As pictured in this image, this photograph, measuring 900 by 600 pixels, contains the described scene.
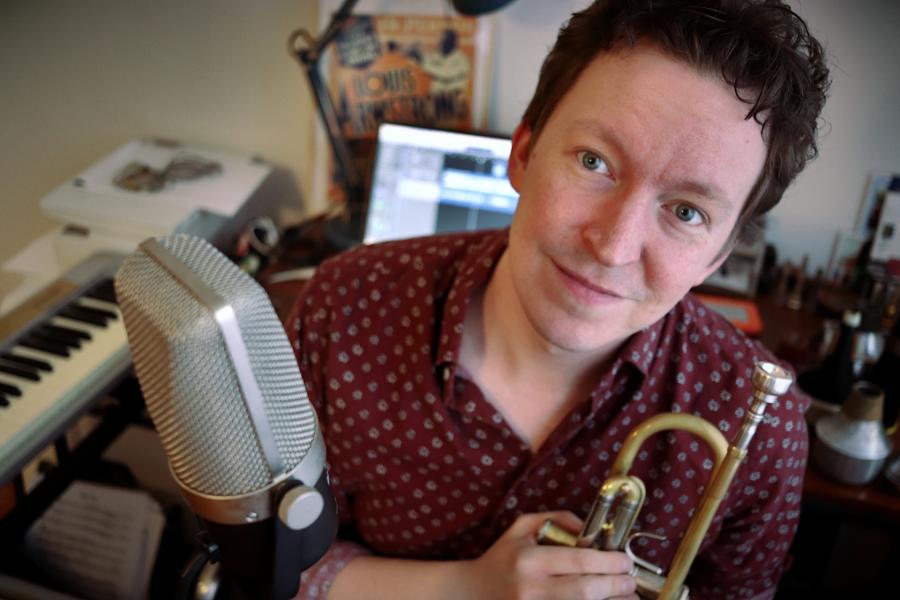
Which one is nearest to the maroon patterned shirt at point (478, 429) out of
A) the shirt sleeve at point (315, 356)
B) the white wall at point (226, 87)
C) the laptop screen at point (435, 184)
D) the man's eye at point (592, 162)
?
the shirt sleeve at point (315, 356)

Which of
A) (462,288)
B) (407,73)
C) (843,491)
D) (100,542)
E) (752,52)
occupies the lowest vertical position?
(100,542)

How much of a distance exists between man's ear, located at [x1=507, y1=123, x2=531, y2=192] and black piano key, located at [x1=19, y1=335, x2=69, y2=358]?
2.82 ft

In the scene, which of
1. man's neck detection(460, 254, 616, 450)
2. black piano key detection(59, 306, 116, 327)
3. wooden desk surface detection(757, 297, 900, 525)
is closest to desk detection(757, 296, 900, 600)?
wooden desk surface detection(757, 297, 900, 525)

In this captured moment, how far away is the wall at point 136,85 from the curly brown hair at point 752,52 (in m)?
1.00

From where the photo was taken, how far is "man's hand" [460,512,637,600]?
0.73m

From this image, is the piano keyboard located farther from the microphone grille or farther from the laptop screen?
the microphone grille

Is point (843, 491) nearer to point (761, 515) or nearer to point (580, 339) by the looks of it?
point (761, 515)

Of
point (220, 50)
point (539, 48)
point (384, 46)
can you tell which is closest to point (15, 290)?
point (220, 50)

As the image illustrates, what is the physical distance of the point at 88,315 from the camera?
1299mm

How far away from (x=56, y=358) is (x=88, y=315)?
0.12 m

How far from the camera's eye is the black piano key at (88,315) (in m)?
1.28

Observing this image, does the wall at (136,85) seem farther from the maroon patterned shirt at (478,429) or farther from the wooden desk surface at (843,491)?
the wooden desk surface at (843,491)

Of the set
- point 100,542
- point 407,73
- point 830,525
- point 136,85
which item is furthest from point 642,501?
point 136,85

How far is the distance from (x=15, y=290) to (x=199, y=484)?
116 centimetres
